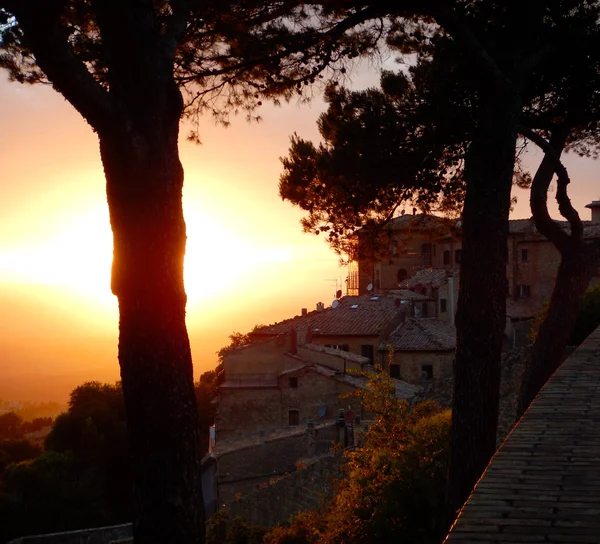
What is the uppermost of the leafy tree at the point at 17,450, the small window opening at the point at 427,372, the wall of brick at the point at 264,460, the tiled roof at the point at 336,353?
the tiled roof at the point at 336,353

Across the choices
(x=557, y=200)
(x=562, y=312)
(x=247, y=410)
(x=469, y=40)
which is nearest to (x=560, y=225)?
(x=247, y=410)

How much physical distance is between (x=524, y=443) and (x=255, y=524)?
48.3ft

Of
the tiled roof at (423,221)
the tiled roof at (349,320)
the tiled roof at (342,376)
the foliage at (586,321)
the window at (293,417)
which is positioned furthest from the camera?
the tiled roof at (349,320)

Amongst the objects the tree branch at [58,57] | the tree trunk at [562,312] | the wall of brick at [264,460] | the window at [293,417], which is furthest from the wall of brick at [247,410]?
the tree branch at [58,57]

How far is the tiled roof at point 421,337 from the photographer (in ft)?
121

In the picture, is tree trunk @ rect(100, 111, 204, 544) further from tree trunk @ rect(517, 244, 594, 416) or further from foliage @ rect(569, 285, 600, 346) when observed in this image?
foliage @ rect(569, 285, 600, 346)

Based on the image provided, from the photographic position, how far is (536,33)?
9.43 metres

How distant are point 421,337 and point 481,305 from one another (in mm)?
30009

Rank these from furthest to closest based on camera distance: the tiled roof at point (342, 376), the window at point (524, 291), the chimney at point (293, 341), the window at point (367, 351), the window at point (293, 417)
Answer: the window at point (524, 291)
the window at point (367, 351)
the chimney at point (293, 341)
the window at point (293, 417)
the tiled roof at point (342, 376)

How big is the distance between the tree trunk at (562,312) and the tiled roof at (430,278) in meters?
35.7

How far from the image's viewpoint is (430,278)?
47.9 meters

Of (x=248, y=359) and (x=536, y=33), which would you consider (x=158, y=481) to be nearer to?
(x=536, y=33)

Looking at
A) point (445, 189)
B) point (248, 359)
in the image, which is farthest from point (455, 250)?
point (445, 189)

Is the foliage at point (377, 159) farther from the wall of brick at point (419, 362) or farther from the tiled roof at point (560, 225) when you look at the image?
the tiled roof at point (560, 225)
